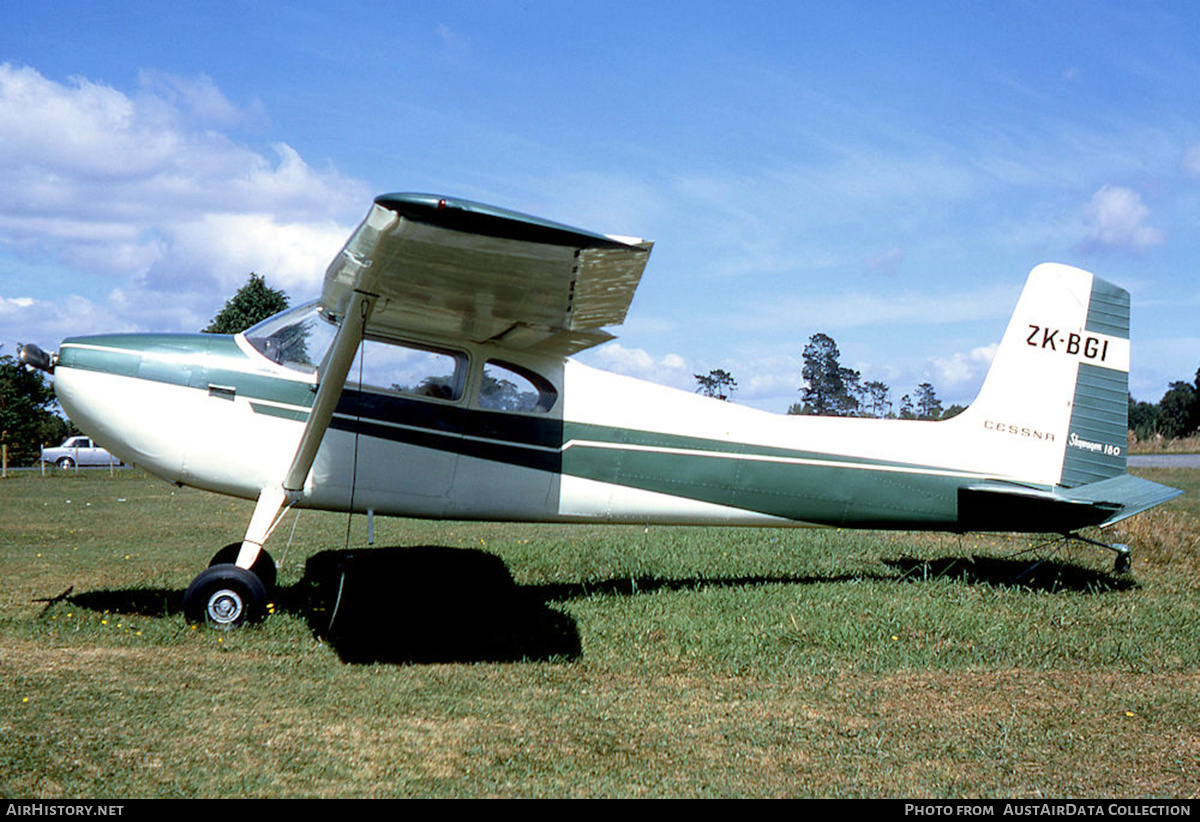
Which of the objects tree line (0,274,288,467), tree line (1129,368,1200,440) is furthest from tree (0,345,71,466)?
tree line (1129,368,1200,440)

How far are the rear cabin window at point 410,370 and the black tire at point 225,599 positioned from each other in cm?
161

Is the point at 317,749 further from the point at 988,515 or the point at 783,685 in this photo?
the point at 988,515

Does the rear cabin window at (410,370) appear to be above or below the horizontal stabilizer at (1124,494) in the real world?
above

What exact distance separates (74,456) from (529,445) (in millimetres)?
40401

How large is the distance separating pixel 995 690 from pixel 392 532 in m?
9.90

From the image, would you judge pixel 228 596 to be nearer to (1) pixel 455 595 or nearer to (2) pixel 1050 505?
(1) pixel 455 595

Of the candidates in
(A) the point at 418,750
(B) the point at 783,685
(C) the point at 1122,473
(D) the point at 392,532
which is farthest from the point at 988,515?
(D) the point at 392,532

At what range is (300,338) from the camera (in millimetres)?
6684

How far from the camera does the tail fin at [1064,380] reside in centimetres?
805

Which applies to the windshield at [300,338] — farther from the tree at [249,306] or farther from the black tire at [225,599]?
the tree at [249,306]

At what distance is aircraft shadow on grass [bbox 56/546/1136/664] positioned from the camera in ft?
19.4

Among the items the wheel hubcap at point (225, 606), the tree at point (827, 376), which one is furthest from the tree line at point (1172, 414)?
the wheel hubcap at point (225, 606)

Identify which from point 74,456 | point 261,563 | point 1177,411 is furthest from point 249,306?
point 1177,411

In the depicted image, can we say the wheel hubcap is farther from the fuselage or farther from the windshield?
the windshield
